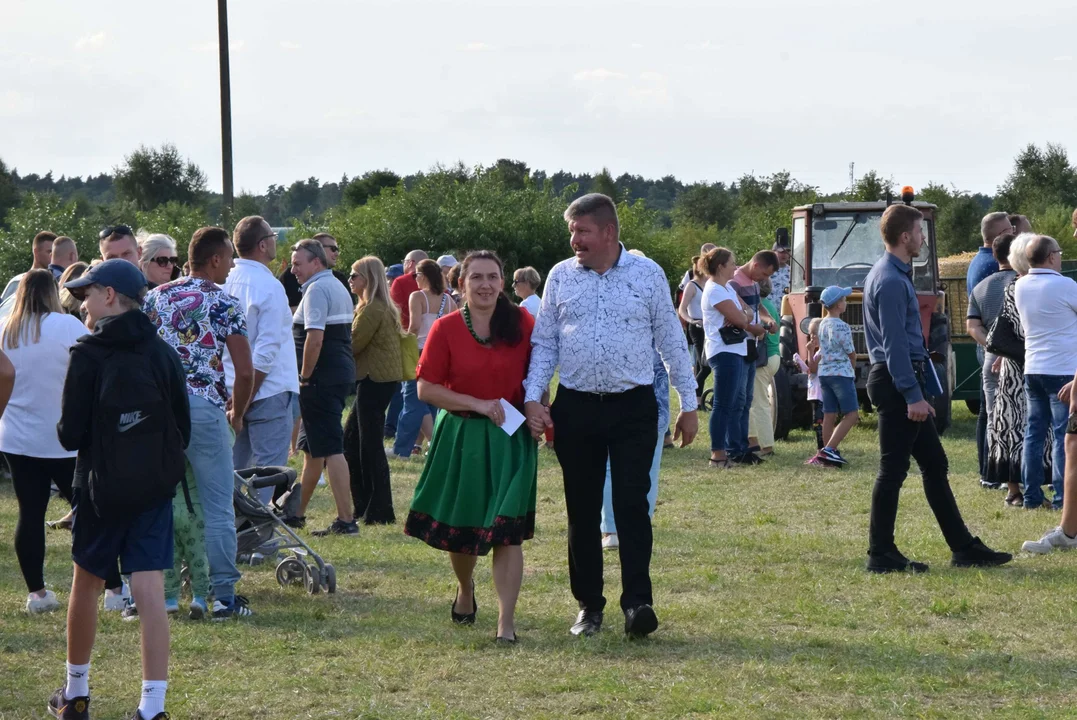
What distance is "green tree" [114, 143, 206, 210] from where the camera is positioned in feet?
233

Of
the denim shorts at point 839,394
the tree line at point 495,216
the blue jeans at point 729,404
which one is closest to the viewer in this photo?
the blue jeans at point 729,404

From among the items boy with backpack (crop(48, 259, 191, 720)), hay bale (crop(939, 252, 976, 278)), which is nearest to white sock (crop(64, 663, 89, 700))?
boy with backpack (crop(48, 259, 191, 720))

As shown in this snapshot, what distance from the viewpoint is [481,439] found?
5918 millimetres

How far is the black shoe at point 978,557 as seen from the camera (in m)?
7.77

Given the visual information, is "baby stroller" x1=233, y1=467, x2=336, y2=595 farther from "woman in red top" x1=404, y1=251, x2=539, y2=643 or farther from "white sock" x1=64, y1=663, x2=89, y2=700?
"white sock" x1=64, y1=663, x2=89, y2=700

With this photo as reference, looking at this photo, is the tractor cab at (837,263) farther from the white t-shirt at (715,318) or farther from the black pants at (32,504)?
the black pants at (32,504)

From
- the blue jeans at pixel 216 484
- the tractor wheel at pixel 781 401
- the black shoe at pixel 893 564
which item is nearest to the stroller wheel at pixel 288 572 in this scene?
the blue jeans at pixel 216 484

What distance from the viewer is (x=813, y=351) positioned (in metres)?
13.9

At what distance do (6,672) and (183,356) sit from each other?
60.6 inches

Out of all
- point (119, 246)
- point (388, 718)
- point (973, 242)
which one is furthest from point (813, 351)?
point (973, 242)

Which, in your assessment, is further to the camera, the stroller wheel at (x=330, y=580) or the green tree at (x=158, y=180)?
the green tree at (x=158, y=180)

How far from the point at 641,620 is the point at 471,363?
52.6 inches

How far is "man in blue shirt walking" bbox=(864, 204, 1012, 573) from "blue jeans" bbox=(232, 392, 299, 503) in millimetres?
3321

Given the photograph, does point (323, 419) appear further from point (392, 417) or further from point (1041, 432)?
point (392, 417)
